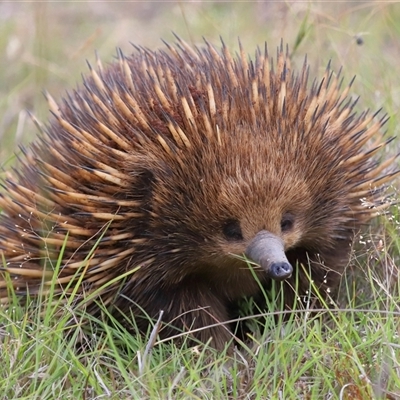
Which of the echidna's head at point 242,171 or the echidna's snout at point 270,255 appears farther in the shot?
the echidna's head at point 242,171

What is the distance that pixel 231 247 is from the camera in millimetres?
2516

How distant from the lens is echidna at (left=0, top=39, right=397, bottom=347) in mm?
2518

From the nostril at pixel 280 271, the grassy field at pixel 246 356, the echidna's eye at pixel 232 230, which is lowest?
the grassy field at pixel 246 356

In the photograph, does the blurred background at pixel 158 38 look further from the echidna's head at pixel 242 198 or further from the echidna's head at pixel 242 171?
the echidna's head at pixel 242 198

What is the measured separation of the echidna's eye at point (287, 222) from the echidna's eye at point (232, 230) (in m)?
0.13

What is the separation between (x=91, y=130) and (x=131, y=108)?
0.18m

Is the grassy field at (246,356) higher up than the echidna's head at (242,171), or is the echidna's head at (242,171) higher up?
Answer: the echidna's head at (242,171)

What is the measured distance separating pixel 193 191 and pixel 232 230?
0.53 ft

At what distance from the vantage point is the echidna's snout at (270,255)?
2.27m

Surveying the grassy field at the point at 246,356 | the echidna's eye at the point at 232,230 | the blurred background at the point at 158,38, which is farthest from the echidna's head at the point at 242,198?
the blurred background at the point at 158,38

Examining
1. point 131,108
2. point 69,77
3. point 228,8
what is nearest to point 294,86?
point 131,108

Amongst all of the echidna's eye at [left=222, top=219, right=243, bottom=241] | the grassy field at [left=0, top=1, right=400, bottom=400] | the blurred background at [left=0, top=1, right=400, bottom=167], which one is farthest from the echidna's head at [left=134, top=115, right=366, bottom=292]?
the blurred background at [left=0, top=1, right=400, bottom=167]

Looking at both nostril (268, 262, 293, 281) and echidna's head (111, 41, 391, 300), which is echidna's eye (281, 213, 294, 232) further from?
nostril (268, 262, 293, 281)

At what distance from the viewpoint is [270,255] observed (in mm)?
2342
